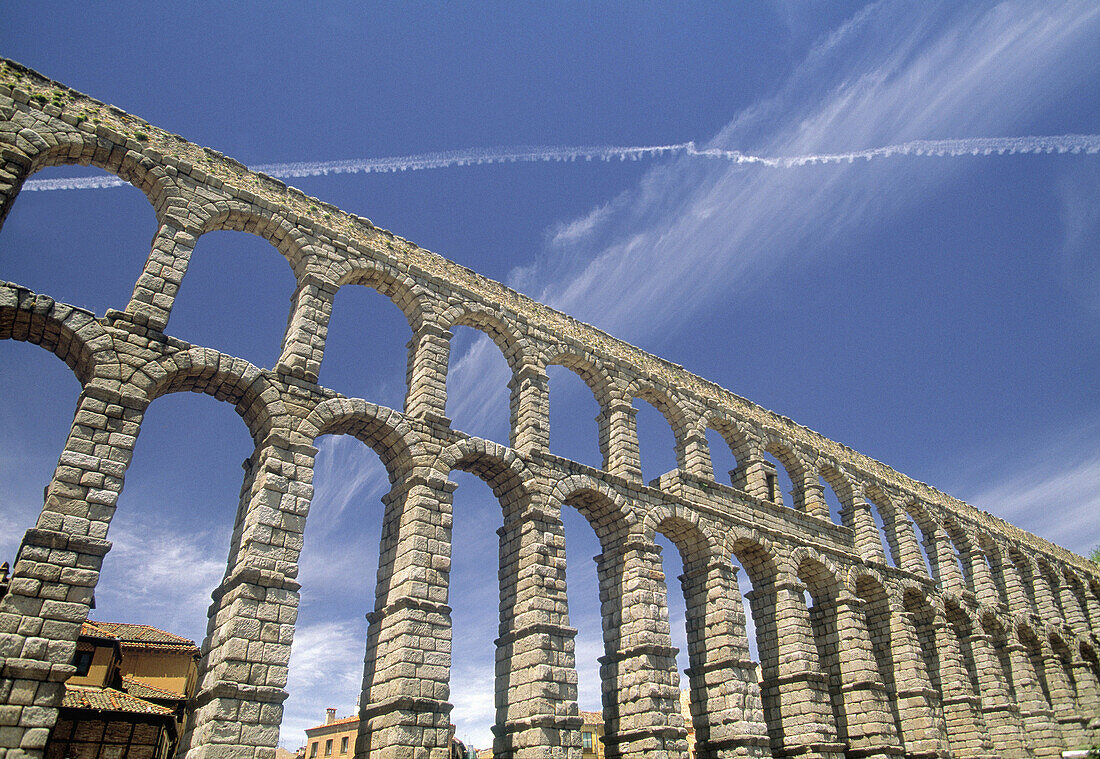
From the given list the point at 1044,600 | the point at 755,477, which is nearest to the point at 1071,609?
the point at 1044,600

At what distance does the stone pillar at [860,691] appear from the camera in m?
18.8

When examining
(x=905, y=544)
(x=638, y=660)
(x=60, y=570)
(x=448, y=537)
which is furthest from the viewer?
(x=905, y=544)

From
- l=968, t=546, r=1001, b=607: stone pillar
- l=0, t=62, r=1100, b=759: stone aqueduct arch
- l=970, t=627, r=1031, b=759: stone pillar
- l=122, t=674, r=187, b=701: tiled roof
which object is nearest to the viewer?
l=0, t=62, r=1100, b=759: stone aqueduct arch

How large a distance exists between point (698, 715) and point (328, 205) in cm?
1542

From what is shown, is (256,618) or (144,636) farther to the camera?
(144,636)

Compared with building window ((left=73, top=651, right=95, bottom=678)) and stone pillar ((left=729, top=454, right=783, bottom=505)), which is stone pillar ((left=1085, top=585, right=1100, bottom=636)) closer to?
stone pillar ((left=729, top=454, right=783, bottom=505))

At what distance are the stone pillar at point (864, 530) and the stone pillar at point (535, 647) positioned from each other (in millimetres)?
12688

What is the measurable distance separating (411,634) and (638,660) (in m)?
5.67

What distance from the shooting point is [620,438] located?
62.5 feet

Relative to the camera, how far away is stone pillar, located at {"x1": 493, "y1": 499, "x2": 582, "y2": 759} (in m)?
13.4

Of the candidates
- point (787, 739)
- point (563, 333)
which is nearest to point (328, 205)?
point (563, 333)

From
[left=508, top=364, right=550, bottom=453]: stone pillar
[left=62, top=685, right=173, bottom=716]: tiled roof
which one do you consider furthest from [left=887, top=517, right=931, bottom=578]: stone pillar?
[left=62, top=685, right=173, bottom=716]: tiled roof

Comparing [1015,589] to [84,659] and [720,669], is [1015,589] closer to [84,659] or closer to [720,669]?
[720,669]

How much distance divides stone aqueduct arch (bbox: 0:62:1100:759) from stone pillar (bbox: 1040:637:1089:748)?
260 cm
